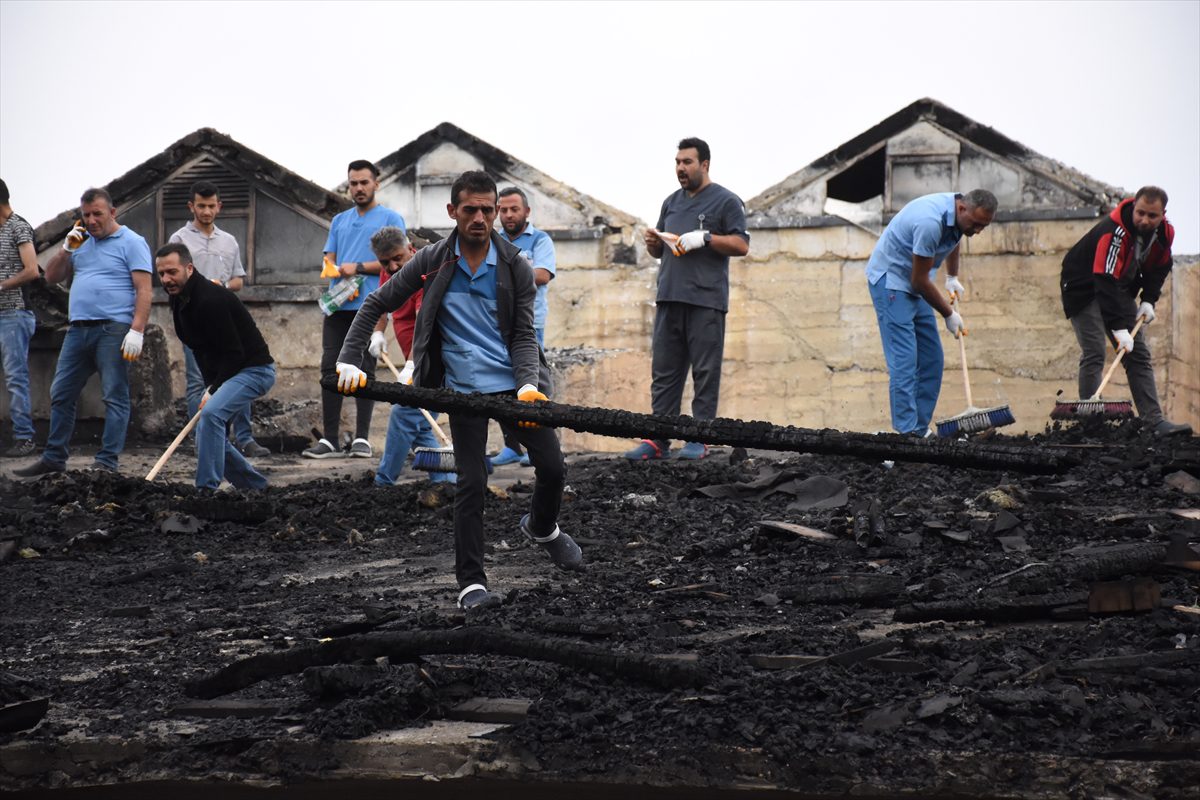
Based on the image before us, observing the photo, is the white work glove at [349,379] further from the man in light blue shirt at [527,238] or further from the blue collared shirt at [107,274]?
the blue collared shirt at [107,274]

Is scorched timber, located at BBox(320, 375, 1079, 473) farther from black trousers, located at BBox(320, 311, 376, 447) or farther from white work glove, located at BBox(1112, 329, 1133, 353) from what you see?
white work glove, located at BBox(1112, 329, 1133, 353)

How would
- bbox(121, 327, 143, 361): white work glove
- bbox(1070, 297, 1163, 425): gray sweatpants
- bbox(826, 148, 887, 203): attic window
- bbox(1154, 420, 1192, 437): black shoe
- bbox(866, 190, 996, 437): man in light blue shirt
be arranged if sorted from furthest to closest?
bbox(826, 148, 887, 203): attic window → bbox(1070, 297, 1163, 425): gray sweatpants → bbox(1154, 420, 1192, 437): black shoe → bbox(121, 327, 143, 361): white work glove → bbox(866, 190, 996, 437): man in light blue shirt

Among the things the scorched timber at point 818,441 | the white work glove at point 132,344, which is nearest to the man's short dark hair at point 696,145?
the white work glove at point 132,344

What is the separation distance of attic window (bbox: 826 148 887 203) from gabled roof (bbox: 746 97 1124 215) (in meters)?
0.24

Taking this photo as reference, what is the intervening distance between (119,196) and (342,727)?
41.1 ft

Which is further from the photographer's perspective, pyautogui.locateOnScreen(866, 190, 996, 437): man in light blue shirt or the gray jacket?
pyautogui.locateOnScreen(866, 190, 996, 437): man in light blue shirt

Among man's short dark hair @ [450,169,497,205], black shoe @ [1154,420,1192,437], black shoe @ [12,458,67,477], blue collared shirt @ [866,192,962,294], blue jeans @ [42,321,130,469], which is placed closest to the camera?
man's short dark hair @ [450,169,497,205]

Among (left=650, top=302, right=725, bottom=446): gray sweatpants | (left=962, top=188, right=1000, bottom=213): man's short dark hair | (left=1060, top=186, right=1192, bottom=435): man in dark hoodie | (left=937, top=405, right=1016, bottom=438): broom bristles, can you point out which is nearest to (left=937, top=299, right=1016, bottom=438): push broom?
(left=937, top=405, right=1016, bottom=438): broom bristles

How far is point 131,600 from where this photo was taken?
20.9 feet

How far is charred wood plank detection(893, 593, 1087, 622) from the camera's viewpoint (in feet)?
15.9

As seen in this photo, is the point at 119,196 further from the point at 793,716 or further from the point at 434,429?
the point at 793,716

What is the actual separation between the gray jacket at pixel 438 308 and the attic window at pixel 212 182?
9856mm

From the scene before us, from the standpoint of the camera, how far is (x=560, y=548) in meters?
6.23

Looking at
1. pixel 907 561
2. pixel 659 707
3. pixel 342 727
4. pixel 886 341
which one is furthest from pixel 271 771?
Answer: pixel 886 341
